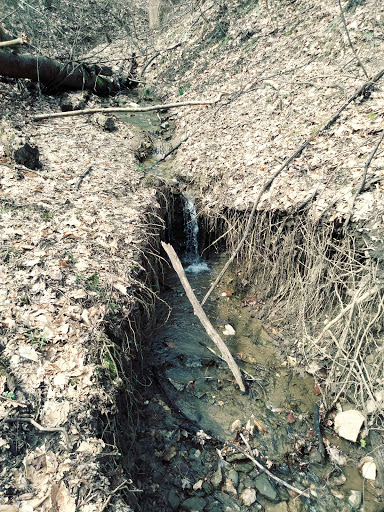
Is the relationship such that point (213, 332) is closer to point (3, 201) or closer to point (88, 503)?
point (88, 503)

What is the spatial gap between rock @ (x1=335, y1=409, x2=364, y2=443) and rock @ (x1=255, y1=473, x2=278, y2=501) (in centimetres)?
105

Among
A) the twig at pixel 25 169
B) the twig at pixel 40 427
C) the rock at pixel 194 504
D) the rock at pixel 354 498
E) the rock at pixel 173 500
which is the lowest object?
the rock at pixel 354 498

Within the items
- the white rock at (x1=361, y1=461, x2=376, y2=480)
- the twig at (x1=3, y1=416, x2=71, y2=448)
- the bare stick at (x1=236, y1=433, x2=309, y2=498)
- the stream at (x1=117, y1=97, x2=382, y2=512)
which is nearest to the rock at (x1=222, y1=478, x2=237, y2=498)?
the stream at (x1=117, y1=97, x2=382, y2=512)

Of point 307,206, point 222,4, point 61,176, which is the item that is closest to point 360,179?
point 307,206

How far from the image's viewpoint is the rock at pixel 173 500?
10.5ft

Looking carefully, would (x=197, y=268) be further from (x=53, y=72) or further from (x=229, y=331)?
(x=53, y=72)

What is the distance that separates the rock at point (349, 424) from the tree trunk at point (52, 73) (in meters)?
8.29

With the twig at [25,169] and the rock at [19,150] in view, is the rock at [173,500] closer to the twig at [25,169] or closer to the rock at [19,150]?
the twig at [25,169]

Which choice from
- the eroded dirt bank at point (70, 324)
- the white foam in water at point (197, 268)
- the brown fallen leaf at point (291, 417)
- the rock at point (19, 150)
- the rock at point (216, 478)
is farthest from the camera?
the white foam in water at point (197, 268)

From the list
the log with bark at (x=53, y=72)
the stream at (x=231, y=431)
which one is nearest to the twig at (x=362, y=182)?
the stream at (x=231, y=431)

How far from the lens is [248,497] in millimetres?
3367

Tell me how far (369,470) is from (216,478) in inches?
63.2

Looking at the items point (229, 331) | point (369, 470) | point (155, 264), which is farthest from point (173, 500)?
point (155, 264)

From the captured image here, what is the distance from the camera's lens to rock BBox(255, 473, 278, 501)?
11.1 ft
